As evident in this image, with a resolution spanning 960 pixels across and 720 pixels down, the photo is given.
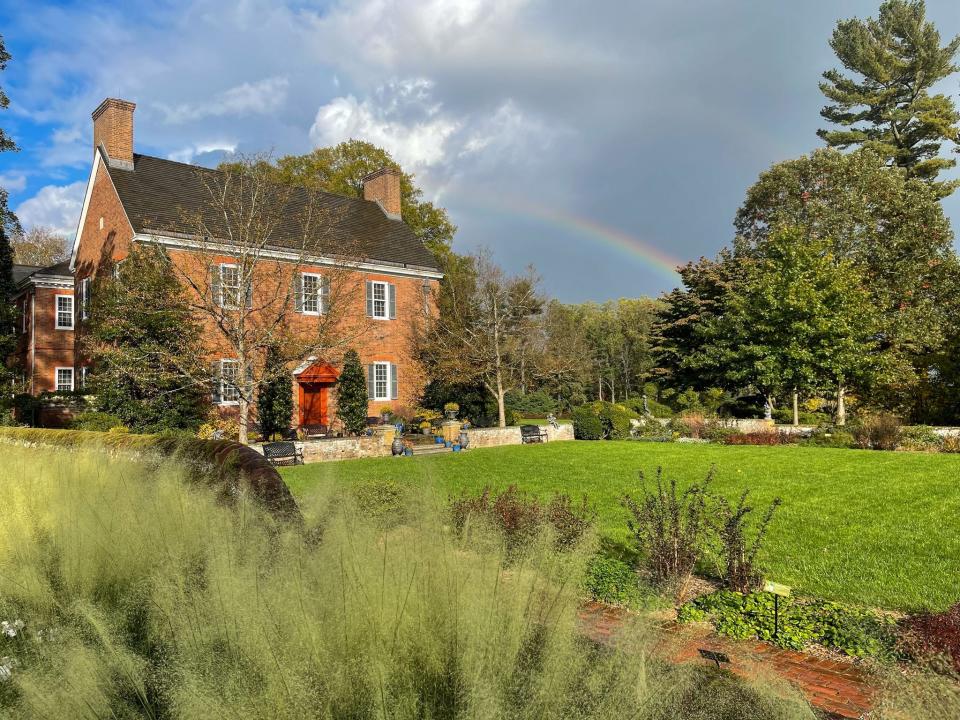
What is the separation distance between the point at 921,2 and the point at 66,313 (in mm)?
Result: 44299

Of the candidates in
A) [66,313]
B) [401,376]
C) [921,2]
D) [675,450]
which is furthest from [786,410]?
[66,313]

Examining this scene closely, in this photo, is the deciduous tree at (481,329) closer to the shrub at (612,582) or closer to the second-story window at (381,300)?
the second-story window at (381,300)

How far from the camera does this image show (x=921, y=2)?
32.7m

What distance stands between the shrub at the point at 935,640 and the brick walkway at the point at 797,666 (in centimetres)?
35

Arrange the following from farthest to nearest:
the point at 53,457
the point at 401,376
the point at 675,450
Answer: the point at 401,376 → the point at 675,450 → the point at 53,457

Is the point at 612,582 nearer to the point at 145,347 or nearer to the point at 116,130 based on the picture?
the point at 145,347

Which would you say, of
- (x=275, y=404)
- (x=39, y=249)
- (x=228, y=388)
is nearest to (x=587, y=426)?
(x=275, y=404)

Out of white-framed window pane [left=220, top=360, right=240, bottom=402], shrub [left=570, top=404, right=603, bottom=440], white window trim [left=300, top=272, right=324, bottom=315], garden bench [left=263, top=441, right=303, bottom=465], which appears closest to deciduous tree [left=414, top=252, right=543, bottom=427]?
shrub [left=570, top=404, right=603, bottom=440]

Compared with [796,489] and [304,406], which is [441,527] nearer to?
[796,489]

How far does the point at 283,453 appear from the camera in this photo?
16.1m

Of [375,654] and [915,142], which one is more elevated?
[915,142]

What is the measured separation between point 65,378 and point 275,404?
12.2 metres

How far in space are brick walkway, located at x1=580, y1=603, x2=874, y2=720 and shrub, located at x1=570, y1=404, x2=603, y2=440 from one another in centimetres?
1825

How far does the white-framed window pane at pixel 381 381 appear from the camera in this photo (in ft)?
84.5
